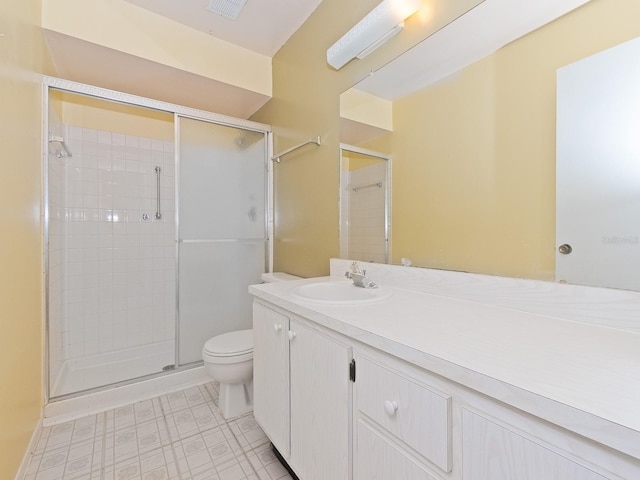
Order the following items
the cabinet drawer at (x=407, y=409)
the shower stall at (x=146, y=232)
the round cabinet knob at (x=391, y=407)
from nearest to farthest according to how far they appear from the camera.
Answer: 1. the cabinet drawer at (x=407, y=409)
2. the round cabinet knob at (x=391, y=407)
3. the shower stall at (x=146, y=232)

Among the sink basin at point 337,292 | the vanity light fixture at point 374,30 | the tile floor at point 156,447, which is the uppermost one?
the vanity light fixture at point 374,30

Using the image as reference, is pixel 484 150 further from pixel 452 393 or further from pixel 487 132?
pixel 452 393

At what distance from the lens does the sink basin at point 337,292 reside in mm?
1256

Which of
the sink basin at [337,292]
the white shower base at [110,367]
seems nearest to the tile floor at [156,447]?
the white shower base at [110,367]

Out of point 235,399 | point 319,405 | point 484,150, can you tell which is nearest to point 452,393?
point 319,405

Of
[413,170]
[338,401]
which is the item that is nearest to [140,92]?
[413,170]

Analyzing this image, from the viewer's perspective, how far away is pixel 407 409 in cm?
Result: 69

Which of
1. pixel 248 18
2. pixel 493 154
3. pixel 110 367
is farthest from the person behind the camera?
pixel 110 367

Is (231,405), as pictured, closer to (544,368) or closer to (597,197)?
(544,368)

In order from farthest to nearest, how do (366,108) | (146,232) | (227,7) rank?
(146,232) < (227,7) < (366,108)

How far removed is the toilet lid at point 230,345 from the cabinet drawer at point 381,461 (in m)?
1.08

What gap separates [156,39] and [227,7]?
54 cm

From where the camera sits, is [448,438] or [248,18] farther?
[248,18]

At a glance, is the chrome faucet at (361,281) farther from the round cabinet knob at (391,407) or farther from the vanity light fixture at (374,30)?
the vanity light fixture at (374,30)
